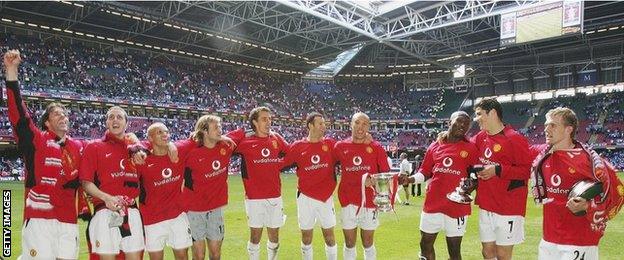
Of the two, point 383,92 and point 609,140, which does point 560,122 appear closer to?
point 609,140

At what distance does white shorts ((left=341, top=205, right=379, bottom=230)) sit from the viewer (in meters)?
6.83

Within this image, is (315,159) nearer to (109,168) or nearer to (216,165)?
(216,165)

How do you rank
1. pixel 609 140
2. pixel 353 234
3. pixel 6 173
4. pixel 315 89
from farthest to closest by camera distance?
pixel 315 89 → pixel 609 140 → pixel 6 173 → pixel 353 234

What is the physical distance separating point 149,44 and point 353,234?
151ft

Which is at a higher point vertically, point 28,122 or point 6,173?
point 28,122

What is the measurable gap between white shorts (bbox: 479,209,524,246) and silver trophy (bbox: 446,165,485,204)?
0.47 metres

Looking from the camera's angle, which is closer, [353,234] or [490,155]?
[490,155]

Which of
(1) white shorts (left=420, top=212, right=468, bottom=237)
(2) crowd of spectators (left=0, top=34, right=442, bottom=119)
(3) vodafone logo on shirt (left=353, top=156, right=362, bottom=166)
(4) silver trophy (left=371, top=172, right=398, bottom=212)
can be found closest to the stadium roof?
(2) crowd of spectators (left=0, top=34, right=442, bottom=119)

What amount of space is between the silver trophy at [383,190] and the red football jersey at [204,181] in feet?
6.85

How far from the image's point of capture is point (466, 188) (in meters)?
5.48

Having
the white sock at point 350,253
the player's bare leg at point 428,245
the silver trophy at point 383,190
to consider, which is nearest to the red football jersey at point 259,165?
the white sock at point 350,253

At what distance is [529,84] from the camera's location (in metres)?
57.3

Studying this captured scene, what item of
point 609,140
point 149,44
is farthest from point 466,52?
point 149,44

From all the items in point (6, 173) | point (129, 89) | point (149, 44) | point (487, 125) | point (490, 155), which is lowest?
point (6, 173)
